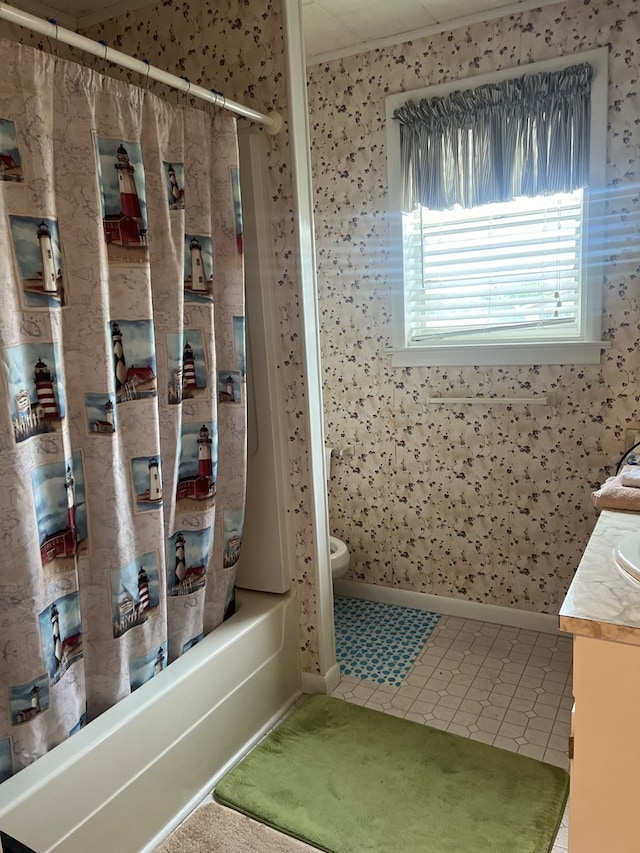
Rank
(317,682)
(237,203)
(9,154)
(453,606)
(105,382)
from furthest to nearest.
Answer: (453,606) < (317,682) < (237,203) < (105,382) < (9,154)

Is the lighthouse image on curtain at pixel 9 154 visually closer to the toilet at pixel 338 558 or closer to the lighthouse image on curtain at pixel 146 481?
the lighthouse image on curtain at pixel 146 481

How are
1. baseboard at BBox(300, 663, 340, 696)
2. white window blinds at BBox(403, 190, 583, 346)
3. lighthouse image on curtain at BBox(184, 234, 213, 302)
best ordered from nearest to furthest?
lighthouse image on curtain at BBox(184, 234, 213, 302), baseboard at BBox(300, 663, 340, 696), white window blinds at BBox(403, 190, 583, 346)

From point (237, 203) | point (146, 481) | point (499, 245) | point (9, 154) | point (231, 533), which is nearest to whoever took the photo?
point (9, 154)

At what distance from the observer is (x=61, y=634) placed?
1.62m

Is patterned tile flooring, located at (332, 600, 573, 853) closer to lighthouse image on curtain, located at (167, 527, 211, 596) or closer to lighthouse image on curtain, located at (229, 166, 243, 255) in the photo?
lighthouse image on curtain, located at (167, 527, 211, 596)

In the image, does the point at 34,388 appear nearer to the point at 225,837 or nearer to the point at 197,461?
the point at 197,461

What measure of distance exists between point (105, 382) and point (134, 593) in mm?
574

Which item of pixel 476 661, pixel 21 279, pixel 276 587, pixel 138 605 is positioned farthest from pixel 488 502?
pixel 21 279

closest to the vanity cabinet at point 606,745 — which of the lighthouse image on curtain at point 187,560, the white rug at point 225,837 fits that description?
the white rug at point 225,837

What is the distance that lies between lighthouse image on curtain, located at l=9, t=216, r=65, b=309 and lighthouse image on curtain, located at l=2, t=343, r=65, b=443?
0.35ft

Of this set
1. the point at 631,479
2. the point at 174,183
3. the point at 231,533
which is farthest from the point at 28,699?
the point at 631,479

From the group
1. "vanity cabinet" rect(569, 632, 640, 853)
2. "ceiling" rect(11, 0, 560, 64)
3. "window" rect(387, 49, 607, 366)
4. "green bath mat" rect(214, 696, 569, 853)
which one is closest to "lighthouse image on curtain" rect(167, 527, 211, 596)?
"green bath mat" rect(214, 696, 569, 853)

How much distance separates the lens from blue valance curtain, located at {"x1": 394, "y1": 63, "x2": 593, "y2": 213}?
2381 mm

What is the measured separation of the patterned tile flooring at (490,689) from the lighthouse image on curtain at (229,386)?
3.85 ft
